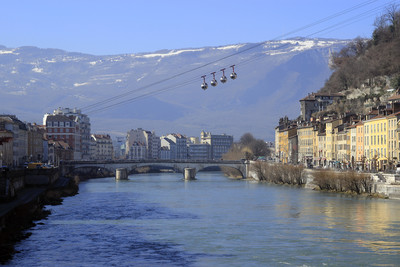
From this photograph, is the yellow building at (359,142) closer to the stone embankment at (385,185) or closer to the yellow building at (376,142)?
the yellow building at (376,142)

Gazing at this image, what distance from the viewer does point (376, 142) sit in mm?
102500

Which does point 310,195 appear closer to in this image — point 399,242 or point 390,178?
point 390,178

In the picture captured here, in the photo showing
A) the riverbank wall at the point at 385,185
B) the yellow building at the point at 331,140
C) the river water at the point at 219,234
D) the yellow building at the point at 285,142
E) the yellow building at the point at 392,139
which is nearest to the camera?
the river water at the point at 219,234

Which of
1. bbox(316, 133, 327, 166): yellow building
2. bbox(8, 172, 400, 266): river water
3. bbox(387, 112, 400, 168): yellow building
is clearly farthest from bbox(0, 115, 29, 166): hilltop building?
bbox(387, 112, 400, 168): yellow building

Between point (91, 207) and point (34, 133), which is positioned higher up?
point (34, 133)

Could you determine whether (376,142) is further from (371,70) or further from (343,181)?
(371,70)

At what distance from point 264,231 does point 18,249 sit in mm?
16494

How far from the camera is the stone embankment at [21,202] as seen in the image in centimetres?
4653

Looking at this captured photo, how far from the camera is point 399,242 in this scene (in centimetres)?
4709

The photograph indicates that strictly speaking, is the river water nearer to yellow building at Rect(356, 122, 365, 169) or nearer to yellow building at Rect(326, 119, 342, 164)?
yellow building at Rect(356, 122, 365, 169)

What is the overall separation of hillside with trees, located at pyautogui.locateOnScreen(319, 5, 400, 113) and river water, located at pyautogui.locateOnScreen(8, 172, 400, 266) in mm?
75027

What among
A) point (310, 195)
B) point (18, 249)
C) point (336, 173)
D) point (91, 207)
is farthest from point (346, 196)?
point (18, 249)

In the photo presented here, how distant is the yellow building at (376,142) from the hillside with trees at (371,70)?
1471 inches

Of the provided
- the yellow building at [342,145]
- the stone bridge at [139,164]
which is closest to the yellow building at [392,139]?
the yellow building at [342,145]
